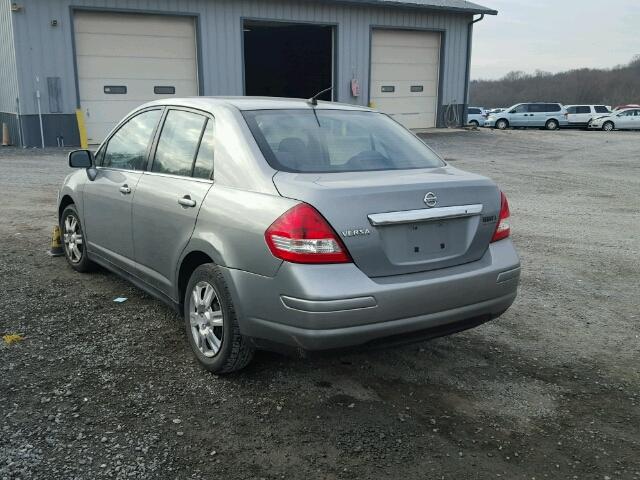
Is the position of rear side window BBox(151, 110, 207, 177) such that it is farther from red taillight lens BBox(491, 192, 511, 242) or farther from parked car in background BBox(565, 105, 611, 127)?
parked car in background BBox(565, 105, 611, 127)

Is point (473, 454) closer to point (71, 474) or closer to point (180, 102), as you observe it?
point (71, 474)

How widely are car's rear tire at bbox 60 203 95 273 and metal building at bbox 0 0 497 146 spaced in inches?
500

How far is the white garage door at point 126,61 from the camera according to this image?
1756 centimetres

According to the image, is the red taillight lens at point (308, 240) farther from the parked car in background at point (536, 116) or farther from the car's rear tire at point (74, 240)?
the parked car in background at point (536, 116)

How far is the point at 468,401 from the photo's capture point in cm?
348

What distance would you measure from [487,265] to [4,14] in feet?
57.9

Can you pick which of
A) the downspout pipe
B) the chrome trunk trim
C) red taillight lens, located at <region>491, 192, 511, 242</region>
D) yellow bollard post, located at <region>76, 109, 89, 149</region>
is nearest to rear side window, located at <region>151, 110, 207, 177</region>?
the chrome trunk trim

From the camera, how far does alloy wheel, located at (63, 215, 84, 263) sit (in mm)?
5699

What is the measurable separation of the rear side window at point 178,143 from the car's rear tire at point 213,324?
0.78 metres

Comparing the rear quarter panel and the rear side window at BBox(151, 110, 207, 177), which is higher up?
the rear side window at BBox(151, 110, 207, 177)

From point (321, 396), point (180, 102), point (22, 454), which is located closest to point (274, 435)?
point (321, 396)

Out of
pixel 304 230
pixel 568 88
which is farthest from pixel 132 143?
pixel 568 88

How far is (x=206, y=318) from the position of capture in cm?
375

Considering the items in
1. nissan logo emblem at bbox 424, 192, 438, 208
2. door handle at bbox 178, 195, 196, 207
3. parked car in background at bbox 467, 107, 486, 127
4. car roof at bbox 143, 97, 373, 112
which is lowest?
parked car in background at bbox 467, 107, 486, 127
